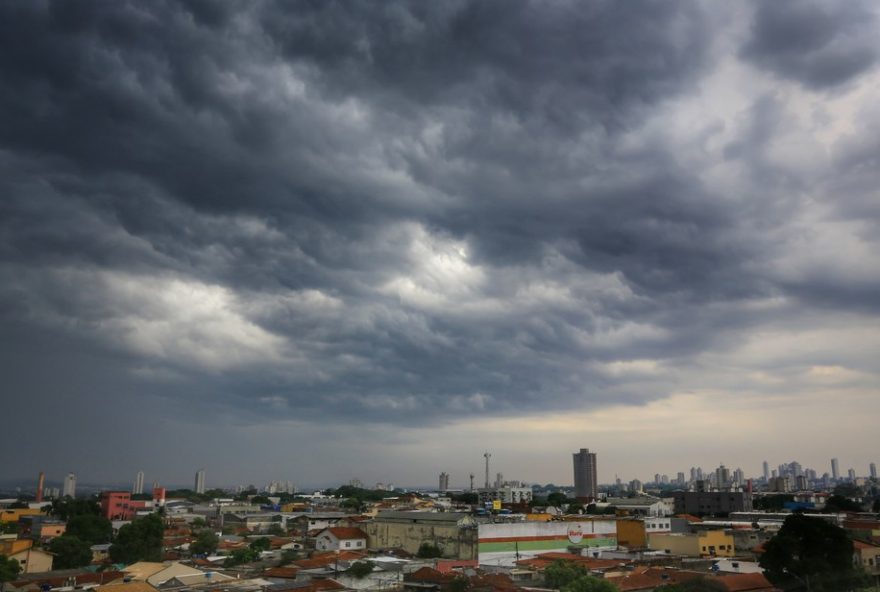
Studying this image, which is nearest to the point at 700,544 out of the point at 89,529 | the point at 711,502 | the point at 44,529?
the point at 89,529

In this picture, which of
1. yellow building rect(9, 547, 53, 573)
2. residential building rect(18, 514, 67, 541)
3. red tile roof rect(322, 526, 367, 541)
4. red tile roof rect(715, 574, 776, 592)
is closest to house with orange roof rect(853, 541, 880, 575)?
red tile roof rect(715, 574, 776, 592)

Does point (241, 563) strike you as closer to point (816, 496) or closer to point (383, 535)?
point (383, 535)

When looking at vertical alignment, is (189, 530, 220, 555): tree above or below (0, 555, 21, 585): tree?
below

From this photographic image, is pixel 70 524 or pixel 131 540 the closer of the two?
pixel 131 540

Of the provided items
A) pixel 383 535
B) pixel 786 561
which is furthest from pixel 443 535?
pixel 786 561

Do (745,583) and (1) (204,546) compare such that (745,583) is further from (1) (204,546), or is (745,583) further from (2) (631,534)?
(1) (204,546)

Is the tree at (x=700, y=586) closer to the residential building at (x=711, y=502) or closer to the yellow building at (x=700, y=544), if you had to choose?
the yellow building at (x=700, y=544)

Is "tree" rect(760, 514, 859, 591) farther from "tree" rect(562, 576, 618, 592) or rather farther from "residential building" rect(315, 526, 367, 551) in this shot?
"residential building" rect(315, 526, 367, 551)
